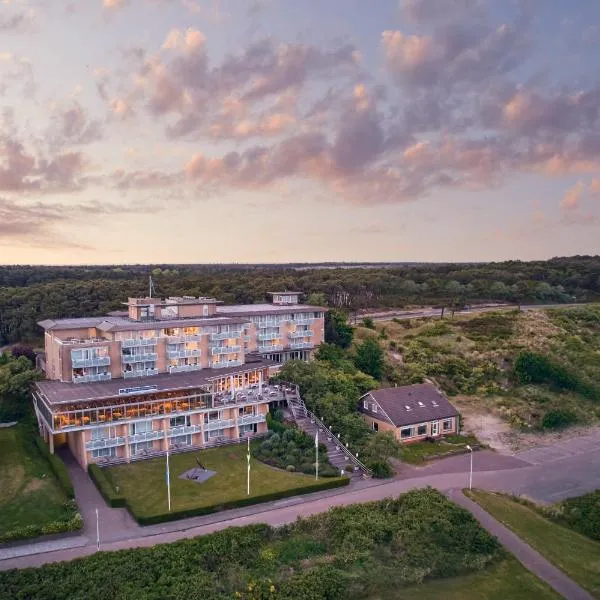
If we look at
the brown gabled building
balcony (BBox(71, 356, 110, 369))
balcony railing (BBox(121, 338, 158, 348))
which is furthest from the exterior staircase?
balcony (BBox(71, 356, 110, 369))

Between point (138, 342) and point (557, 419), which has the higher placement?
point (138, 342)

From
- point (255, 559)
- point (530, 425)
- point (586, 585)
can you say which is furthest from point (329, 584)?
point (530, 425)

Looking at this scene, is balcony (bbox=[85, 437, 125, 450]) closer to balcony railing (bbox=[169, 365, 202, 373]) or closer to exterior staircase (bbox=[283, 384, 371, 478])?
balcony railing (bbox=[169, 365, 202, 373])

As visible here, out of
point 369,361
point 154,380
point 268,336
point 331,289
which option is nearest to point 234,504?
point 154,380

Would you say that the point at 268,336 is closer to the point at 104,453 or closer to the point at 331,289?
the point at 104,453

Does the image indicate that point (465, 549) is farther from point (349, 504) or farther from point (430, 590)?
point (349, 504)

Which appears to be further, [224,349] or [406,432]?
[224,349]

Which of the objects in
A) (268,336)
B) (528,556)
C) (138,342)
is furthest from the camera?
(268,336)
